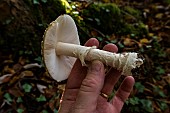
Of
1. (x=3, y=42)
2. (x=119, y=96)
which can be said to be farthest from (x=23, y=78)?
(x=119, y=96)

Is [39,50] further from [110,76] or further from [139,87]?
[110,76]

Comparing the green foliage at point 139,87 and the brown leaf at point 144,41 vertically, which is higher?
the brown leaf at point 144,41

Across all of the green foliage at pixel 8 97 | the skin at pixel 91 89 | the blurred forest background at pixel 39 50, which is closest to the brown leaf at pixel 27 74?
the blurred forest background at pixel 39 50

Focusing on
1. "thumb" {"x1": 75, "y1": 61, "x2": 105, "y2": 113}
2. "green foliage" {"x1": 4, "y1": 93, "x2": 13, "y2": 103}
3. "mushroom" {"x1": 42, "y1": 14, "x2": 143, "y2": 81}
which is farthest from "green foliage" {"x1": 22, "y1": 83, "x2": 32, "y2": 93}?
"thumb" {"x1": 75, "y1": 61, "x2": 105, "y2": 113}

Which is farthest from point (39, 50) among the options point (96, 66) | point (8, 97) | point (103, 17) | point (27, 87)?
point (96, 66)

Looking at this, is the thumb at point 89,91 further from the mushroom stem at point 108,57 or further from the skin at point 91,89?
the mushroom stem at point 108,57

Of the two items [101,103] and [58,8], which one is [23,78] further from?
[101,103]

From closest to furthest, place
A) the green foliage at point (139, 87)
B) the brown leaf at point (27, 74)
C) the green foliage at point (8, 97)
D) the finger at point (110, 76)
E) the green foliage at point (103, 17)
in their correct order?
the finger at point (110, 76) < the green foliage at point (8, 97) < the brown leaf at point (27, 74) < the green foliage at point (139, 87) < the green foliage at point (103, 17)
